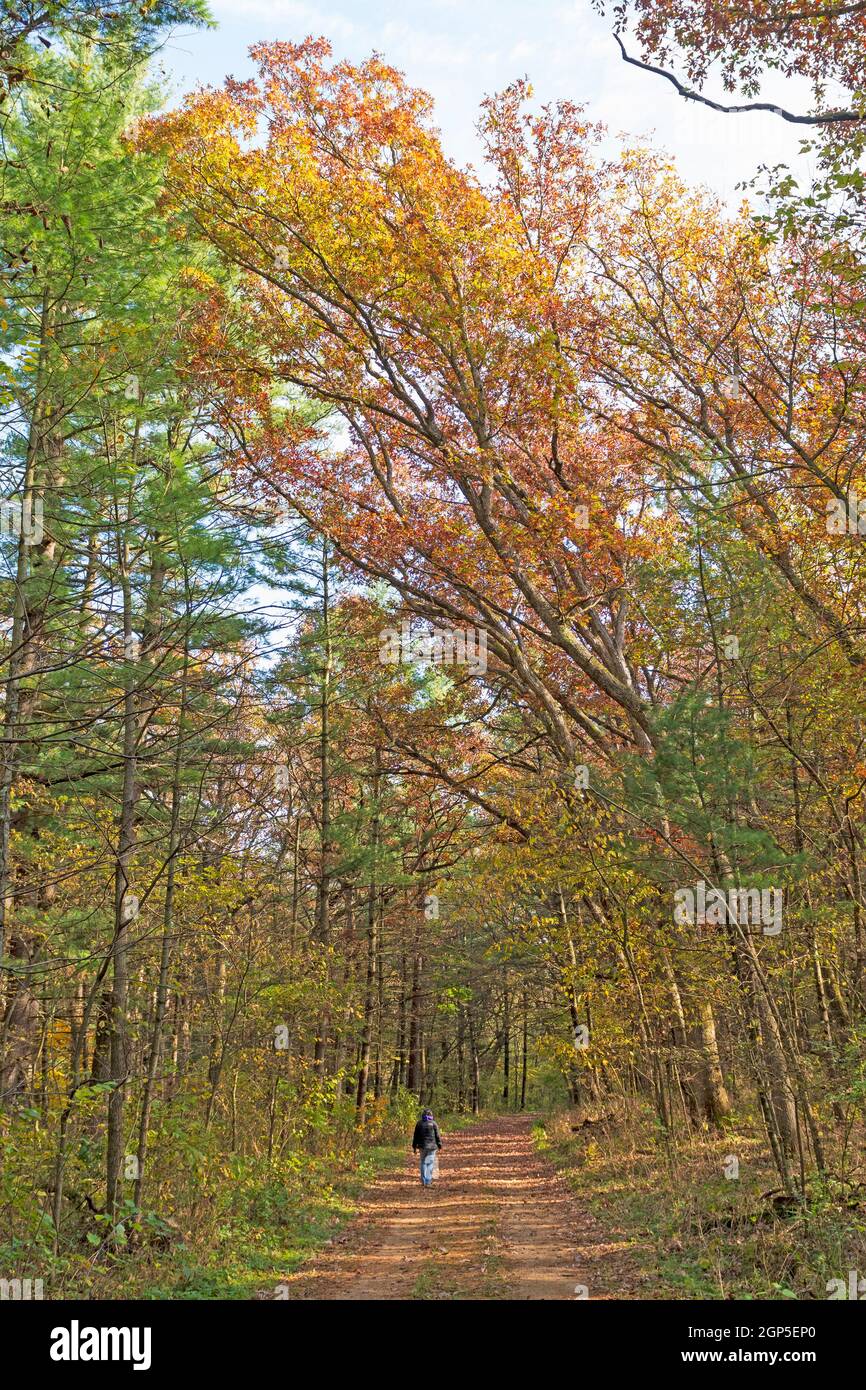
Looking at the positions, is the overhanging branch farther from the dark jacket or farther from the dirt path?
the dark jacket

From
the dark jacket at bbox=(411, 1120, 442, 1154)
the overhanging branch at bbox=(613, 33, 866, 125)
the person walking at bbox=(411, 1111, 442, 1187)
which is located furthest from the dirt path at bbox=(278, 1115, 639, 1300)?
the overhanging branch at bbox=(613, 33, 866, 125)

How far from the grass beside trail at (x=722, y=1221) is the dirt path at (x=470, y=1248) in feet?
1.05

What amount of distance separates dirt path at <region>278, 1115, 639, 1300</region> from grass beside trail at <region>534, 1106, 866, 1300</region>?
32 centimetres

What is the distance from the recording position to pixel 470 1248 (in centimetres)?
930

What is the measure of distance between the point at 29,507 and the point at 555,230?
9259mm

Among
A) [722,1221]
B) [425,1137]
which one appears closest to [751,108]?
[722,1221]

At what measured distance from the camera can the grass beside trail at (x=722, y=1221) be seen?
6266 millimetres

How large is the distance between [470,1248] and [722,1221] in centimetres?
276

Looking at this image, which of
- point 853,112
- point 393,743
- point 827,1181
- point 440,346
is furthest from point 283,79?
point 827,1181

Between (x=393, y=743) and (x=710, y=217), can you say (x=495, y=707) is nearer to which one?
(x=393, y=743)

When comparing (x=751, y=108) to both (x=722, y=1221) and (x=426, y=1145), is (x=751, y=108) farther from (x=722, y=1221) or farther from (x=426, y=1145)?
(x=426, y=1145)

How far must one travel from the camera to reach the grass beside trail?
6266 millimetres

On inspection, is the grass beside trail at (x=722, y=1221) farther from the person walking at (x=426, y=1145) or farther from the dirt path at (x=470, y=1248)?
the person walking at (x=426, y=1145)
